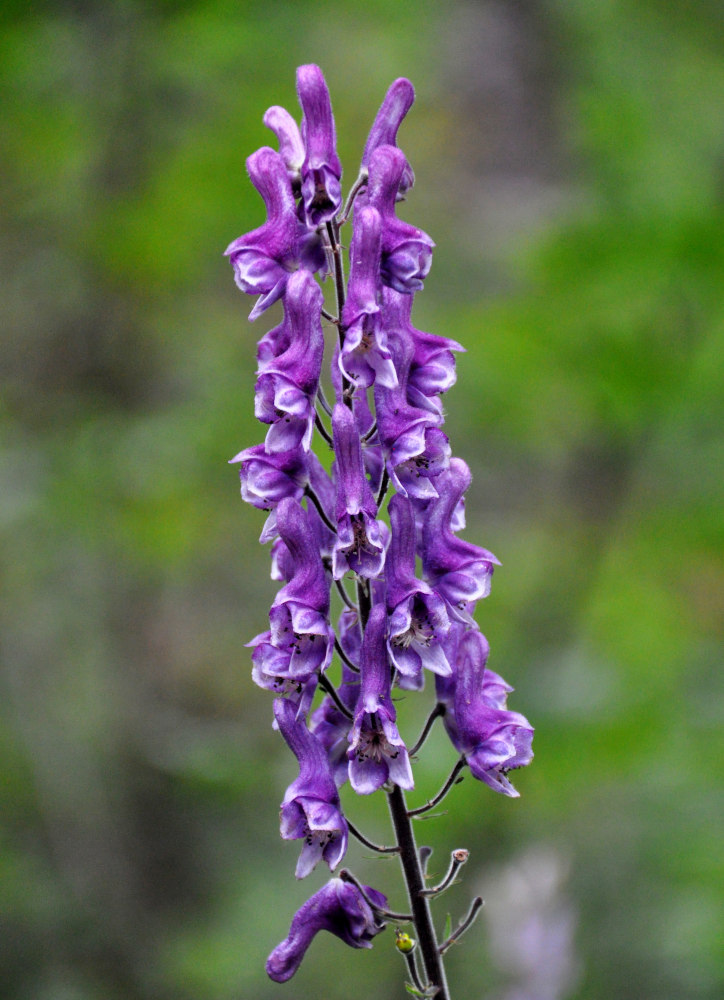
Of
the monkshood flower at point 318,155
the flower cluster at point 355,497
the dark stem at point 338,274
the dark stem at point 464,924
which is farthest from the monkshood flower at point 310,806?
the monkshood flower at point 318,155

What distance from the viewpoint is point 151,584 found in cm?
684

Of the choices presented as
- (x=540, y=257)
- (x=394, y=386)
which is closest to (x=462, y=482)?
(x=394, y=386)

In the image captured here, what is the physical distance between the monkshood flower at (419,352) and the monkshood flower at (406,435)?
24 mm

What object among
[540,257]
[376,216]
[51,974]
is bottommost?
[51,974]

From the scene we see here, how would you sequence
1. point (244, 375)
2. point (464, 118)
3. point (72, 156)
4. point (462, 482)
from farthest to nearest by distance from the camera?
1. point (464, 118)
2. point (244, 375)
3. point (72, 156)
4. point (462, 482)

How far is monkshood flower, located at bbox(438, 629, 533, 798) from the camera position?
7.82 feet

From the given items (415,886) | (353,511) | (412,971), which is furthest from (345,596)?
(412,971)

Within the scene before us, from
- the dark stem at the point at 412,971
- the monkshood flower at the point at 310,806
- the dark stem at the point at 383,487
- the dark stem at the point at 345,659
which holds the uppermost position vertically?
the dark stem at the point at 383,487

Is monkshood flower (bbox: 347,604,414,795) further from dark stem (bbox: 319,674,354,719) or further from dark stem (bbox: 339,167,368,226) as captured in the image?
dark stem (bbox: 339,167,368,226)

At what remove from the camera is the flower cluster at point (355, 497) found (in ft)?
7.34

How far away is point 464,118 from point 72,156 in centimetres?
1114

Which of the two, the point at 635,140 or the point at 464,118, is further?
the point at 464,118

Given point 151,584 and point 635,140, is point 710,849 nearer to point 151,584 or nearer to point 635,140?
point 635,140

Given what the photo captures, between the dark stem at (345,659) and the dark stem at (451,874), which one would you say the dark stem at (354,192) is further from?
the dark stem at (451,874)
